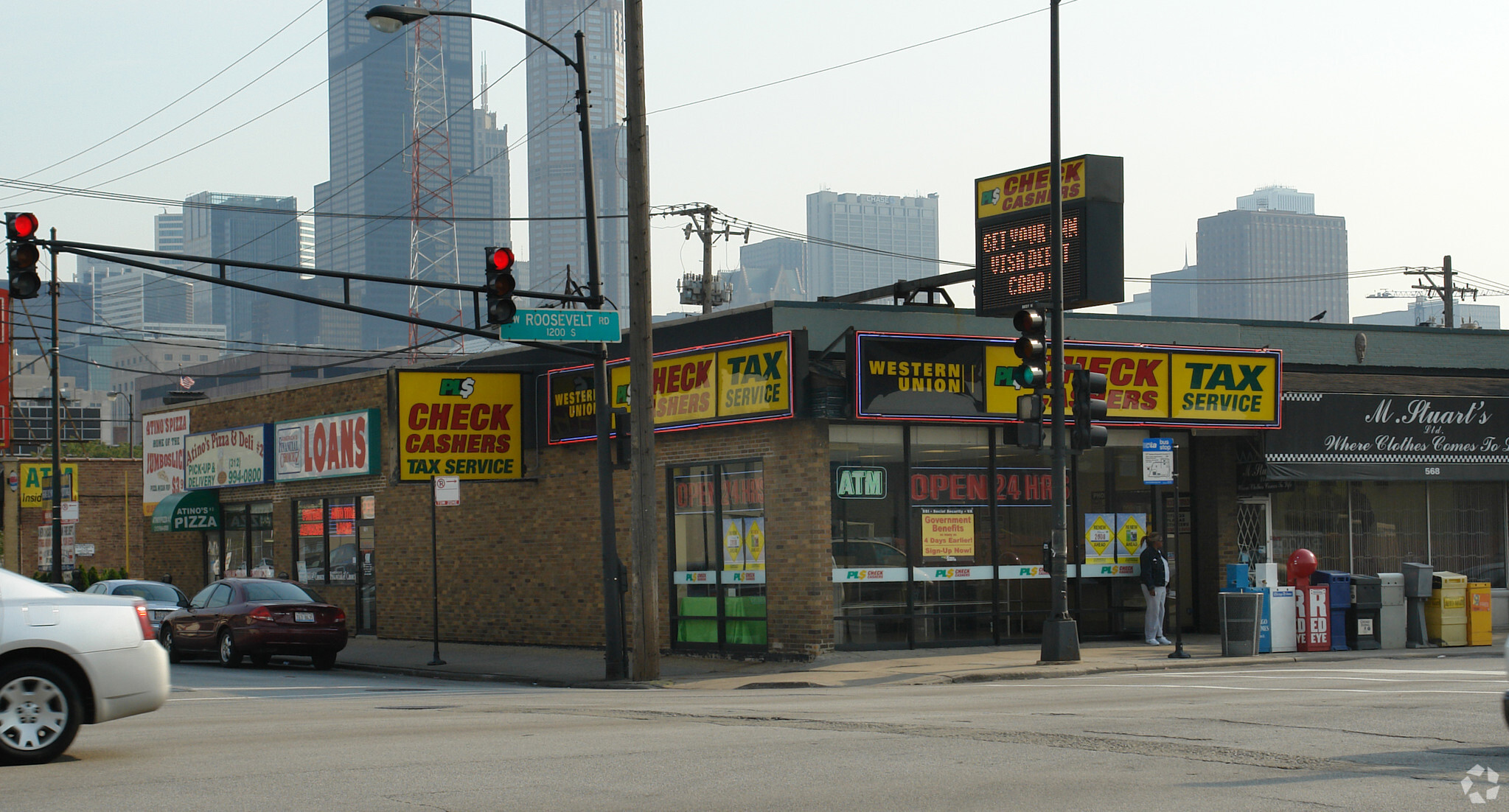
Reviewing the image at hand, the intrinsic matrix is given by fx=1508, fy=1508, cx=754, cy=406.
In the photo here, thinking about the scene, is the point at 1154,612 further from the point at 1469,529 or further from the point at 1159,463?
the point at 1469,529

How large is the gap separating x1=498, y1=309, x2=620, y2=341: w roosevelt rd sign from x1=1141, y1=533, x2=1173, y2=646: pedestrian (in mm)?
8866

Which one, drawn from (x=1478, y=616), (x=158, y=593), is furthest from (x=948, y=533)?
(x=158, y=593)

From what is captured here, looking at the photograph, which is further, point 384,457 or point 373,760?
point 384,457

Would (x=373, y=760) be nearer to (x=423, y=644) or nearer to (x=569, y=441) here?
(x=569, y=441)

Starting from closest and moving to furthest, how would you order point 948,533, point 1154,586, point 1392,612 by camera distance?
point 1392,612 → point 948,533 → point 1154,586

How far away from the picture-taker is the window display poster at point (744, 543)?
22.3m

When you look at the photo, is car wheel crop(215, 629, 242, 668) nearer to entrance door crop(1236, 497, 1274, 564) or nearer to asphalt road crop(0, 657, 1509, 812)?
asphalt road crop(0, 657, 1509, 812)

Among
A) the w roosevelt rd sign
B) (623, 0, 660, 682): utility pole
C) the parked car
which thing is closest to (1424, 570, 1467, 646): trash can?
(623, 0, 660, 682): utility pole

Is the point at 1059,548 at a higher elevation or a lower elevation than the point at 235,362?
lower

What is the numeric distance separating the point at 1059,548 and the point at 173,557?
89.1 feet

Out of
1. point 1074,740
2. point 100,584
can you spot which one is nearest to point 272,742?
point 1074,740

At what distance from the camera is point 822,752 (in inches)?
404

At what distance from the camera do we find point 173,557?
3903cm

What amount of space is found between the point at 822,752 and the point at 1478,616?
16164 millimetres
